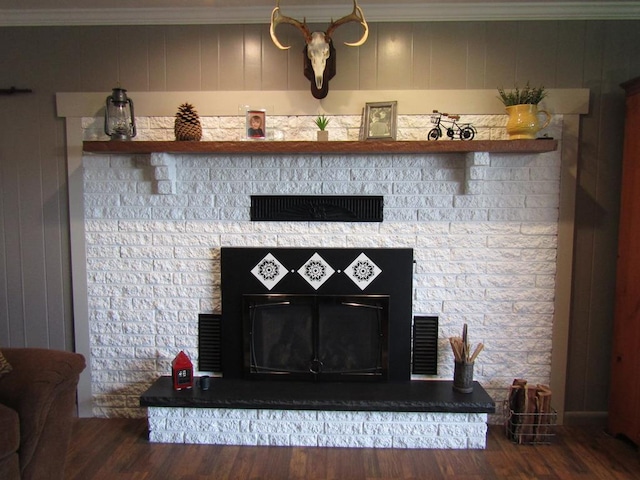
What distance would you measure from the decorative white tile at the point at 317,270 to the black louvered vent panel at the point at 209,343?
0.61 m

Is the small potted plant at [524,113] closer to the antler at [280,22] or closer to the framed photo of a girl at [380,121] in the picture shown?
the framed photo of a girl at [380,121]

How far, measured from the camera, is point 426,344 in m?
2.69

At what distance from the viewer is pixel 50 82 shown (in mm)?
2686

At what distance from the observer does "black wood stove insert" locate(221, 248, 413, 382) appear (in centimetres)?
266

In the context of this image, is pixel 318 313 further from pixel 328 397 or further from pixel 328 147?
pixel 328 147

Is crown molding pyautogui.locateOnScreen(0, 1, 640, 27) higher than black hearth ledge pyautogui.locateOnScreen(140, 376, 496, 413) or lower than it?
higher

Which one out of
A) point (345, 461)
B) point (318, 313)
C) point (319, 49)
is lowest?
point (345, 461)

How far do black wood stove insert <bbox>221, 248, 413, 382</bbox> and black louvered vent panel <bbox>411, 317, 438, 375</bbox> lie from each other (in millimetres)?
59

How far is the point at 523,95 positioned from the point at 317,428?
2.17 metres

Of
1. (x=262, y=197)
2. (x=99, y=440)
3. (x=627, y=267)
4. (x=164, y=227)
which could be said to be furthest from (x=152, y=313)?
(x=627, y=267)

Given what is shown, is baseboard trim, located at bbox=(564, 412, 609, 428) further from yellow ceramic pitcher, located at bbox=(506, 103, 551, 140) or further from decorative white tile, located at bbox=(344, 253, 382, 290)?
yellow ceramic pitcher, located at bbox=(506, 103, 551, 140)

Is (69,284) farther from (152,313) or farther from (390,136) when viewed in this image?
(390,136)

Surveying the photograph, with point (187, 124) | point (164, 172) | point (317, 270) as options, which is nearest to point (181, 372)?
point (317, 270)

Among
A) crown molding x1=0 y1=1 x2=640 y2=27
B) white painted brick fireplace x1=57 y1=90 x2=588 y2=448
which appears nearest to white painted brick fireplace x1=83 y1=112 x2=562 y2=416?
white painted brick fireplace x1=57 y1=90 x2=588 y2=448
